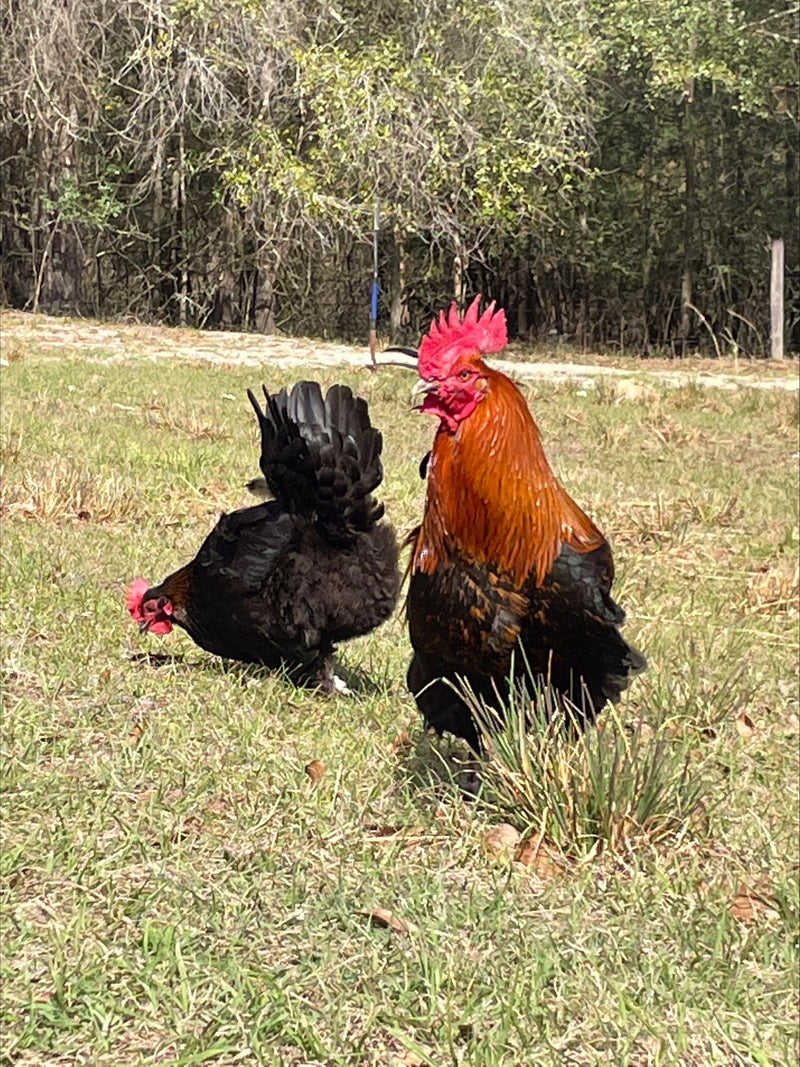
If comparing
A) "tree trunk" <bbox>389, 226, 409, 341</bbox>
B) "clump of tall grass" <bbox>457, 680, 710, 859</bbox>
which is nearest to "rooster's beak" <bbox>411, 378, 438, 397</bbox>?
"clump of tall grass" <bbox>457, 680, 710, 859</bbox>

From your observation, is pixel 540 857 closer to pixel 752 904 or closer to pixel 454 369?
pixel 752 904

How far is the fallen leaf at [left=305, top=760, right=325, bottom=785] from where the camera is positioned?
11.5 ft

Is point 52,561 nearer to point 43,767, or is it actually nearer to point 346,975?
point 43,767

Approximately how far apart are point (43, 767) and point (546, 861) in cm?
141

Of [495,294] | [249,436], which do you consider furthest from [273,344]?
[495,294]

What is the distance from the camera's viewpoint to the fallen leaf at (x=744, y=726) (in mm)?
4352

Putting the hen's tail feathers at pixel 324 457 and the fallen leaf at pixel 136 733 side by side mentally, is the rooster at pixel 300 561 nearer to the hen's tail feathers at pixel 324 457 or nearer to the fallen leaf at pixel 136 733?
the hen's tail feathers at pixel 324 457

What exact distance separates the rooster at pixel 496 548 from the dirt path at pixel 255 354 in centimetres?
1025

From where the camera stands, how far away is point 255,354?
49.1ft

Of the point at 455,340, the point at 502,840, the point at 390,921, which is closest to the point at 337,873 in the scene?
the point at 390,921

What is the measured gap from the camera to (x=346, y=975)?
2551mm

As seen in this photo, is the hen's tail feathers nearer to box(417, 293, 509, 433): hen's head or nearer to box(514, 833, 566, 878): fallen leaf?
box(417, 293, 509, 433): hen's head

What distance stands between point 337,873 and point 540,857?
0.56 m

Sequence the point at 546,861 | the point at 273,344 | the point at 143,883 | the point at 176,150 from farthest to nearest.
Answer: the point at 176,150 < the point at 273,344 < the point at 546,861 < the point at 143,883
